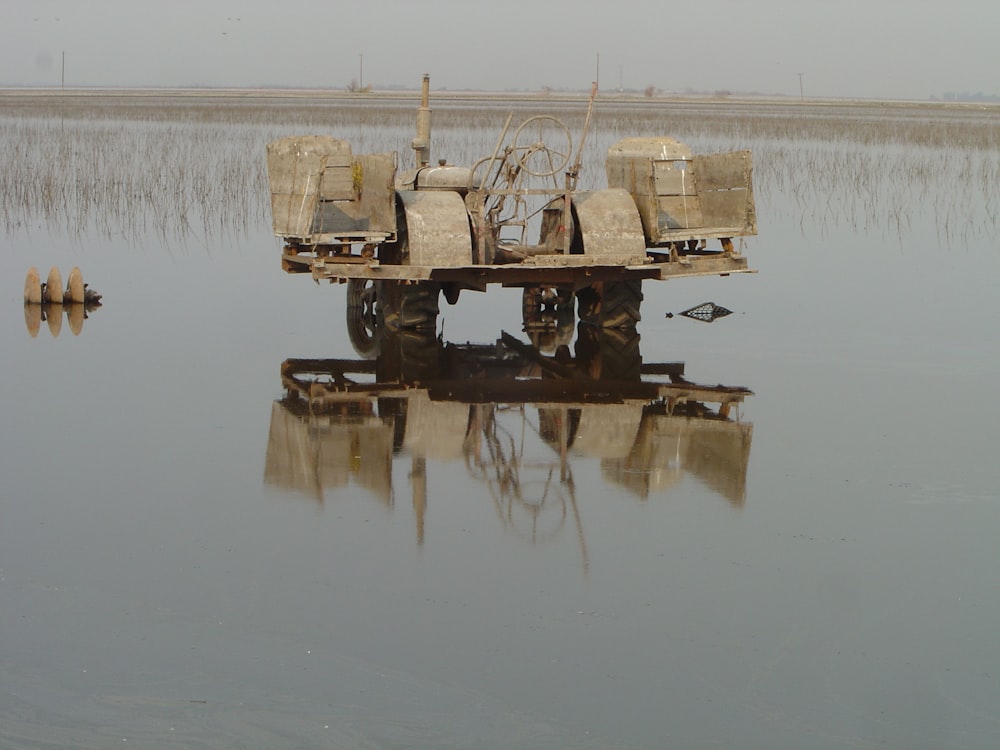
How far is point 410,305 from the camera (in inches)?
536

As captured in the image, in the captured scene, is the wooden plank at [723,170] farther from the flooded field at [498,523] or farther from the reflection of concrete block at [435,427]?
the reflection of concrete block at [435,427]

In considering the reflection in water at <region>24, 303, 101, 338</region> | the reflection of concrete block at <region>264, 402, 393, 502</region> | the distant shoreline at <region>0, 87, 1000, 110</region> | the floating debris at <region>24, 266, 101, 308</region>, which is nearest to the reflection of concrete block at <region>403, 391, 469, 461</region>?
the reflection of concrete block at <region>264, 402, 393, 502</region>

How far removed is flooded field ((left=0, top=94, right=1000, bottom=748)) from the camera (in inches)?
241

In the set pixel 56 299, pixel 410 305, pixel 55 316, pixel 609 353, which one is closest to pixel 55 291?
pixel 56 299

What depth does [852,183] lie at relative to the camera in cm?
2925

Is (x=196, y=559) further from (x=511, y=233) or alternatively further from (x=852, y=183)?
(x=852, y=183)

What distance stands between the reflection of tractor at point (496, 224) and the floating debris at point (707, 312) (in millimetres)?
1095

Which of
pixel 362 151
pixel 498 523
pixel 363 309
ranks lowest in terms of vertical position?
pixel 498 523

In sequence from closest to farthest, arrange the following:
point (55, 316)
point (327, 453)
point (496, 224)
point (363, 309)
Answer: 1. point (327, 453)
2. point (496, 224)
3. point (55, 316)
4. point (363, 309)

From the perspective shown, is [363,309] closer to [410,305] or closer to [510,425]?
[410,305]

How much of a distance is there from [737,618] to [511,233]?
49.3ft

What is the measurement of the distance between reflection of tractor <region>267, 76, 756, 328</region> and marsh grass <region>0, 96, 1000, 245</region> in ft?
25.4

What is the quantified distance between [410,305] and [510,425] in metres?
3.39

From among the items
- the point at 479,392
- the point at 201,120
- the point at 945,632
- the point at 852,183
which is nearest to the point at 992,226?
the point at 852,183
